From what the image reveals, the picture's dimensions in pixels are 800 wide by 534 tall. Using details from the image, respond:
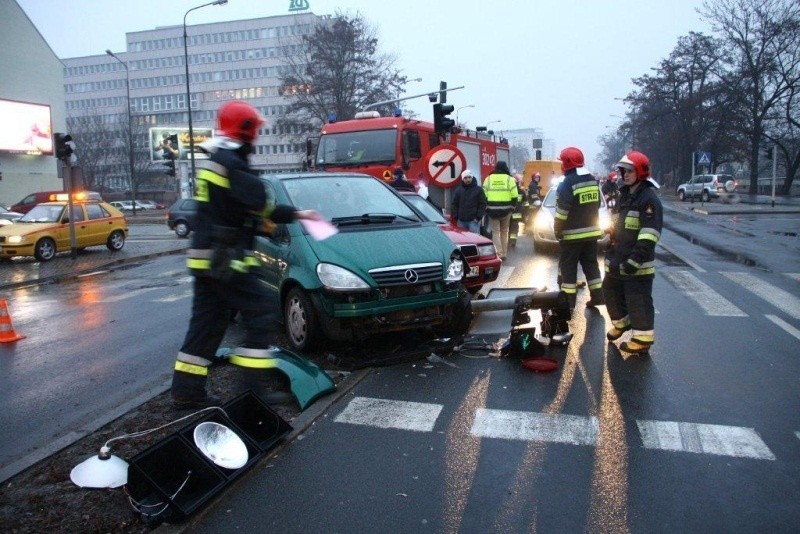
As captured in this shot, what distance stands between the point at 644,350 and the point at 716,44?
5169 cm

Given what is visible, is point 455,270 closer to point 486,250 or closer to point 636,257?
point 636,257

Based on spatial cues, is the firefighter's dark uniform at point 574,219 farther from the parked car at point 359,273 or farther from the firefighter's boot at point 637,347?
the parked car at point 359,273

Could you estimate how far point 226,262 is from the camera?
4418mm

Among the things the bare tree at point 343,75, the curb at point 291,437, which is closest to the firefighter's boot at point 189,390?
the curb at point 291,437

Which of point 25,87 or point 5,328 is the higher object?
point 25,87

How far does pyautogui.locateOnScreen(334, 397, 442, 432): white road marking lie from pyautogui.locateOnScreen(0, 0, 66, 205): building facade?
44.1 metres

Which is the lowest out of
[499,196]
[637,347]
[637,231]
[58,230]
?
[637,347]

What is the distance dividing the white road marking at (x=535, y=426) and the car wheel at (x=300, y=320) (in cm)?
193

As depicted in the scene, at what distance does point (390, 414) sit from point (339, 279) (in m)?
1.50

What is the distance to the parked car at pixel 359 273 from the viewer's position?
233 inches

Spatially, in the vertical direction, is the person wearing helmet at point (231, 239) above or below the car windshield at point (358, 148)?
below

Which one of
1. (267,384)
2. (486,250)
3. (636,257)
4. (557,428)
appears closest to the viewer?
(557,428)

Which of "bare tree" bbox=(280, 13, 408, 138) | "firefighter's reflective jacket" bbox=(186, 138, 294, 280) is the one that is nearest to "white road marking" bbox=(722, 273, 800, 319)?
"firefighter's reflective jacket" bbox=(186, 138, 294, 280)

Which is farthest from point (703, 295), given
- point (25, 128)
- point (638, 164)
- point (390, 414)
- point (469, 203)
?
point (25, 128)
